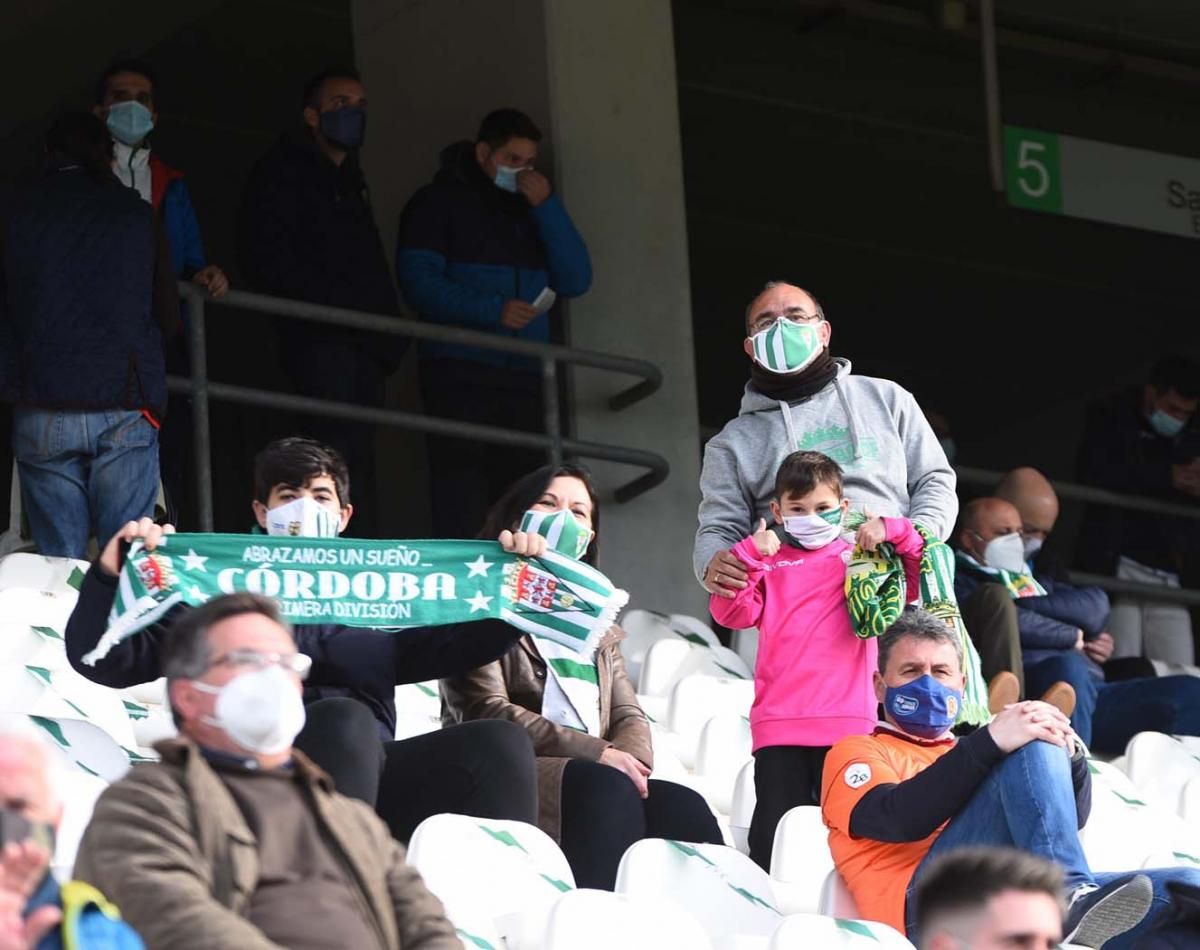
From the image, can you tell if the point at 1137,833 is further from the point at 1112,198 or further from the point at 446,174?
the point at 1112,198

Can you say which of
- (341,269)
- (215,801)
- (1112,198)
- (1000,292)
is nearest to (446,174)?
(341,269)

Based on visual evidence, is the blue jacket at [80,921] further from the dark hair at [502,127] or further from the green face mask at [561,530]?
the dark hair at [502,127]

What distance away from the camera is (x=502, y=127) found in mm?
7133

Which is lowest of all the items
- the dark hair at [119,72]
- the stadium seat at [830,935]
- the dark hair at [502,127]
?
the stadium seat at [830,935]

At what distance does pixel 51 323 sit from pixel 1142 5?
5.12m

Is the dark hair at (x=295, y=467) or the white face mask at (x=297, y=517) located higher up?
the dark hair at (x=295, y=467)

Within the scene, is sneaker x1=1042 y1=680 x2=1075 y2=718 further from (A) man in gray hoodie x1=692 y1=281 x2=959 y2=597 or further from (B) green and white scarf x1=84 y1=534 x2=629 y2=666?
(B) green and white scarf x1=84 y1=534 x2=629 y2=666

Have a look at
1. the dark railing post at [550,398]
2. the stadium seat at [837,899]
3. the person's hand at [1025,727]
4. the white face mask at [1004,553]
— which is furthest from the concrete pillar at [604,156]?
the person's hand at [1025,727]

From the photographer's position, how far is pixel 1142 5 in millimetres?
9789

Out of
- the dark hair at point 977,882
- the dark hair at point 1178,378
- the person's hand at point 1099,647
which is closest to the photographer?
the dark hair at point 977,882

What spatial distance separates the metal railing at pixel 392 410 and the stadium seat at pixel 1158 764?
175 centimetres

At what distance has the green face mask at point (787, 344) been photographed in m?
5.13

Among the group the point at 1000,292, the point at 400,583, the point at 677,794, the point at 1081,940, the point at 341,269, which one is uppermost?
the point at 1000,292

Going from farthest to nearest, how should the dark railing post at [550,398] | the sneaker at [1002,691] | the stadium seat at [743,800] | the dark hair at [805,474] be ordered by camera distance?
the dark railing post at [550,398], the sneaker at [1002,691], the stadium seat at [743,800], the dark hair at [805,474]
